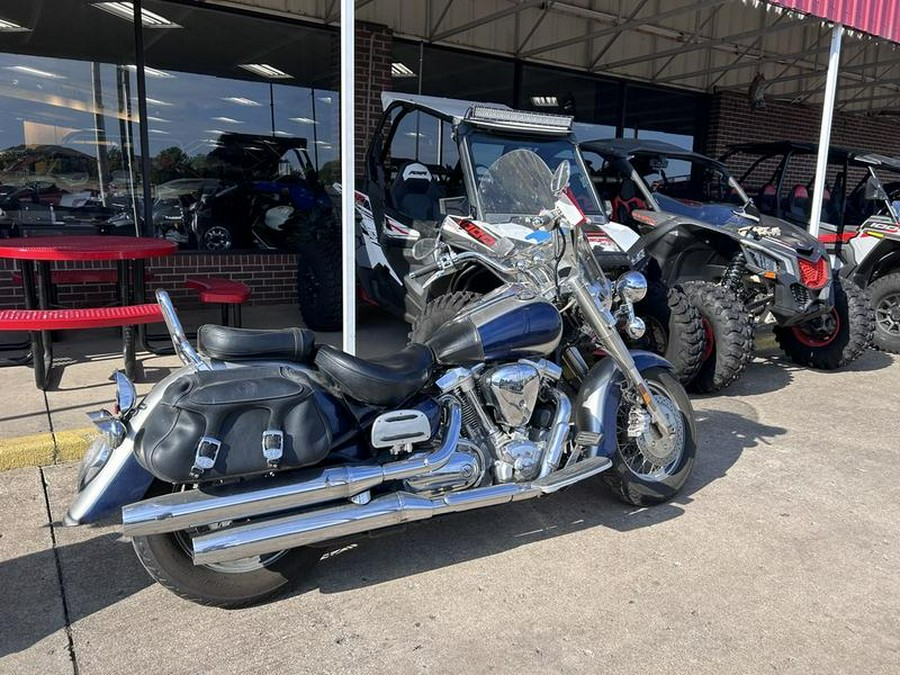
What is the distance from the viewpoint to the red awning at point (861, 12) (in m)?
5.52

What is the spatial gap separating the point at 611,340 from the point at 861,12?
16.7 feet

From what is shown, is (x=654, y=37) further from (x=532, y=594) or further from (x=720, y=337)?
(x=532, y=594)

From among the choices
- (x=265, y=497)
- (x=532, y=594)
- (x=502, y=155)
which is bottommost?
(x=532, y=594)

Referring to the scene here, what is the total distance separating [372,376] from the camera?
248cm

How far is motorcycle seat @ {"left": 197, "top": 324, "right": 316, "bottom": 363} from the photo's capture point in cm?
249

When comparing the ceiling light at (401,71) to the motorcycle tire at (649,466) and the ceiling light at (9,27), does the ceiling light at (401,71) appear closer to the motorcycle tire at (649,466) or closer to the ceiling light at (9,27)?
the ceiling light at (9,27)

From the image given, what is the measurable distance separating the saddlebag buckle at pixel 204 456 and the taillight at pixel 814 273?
4.64m

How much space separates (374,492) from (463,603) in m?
0.55

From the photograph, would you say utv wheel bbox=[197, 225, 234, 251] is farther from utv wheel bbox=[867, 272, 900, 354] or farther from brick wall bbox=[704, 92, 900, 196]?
brick wall bbox=[704, 92, 900, 196]

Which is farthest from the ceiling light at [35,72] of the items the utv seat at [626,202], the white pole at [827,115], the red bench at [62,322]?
the white pole at [827,115]

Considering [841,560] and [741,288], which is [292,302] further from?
[841,560]

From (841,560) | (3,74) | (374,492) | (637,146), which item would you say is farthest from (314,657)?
(3,74)

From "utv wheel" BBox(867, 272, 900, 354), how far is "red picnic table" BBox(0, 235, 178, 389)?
21.0ft

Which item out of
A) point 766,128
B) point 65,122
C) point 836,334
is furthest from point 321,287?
point 766,128
